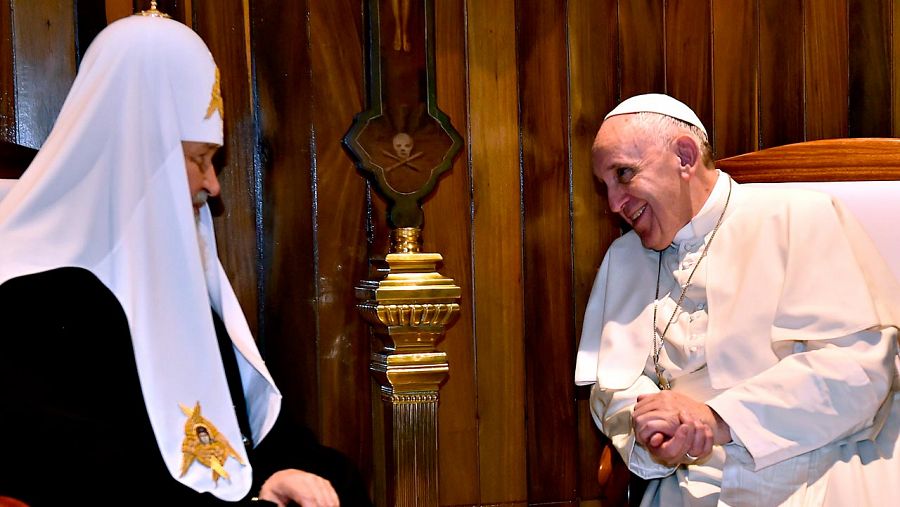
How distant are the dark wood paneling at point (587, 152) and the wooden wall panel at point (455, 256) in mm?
412

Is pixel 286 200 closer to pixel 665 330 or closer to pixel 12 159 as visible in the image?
pixel 12 159

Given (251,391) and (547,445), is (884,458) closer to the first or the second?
(547,445)

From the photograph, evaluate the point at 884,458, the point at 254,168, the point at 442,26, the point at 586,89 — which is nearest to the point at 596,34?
the point at 586,89

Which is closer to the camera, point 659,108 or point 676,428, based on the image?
point 676,428

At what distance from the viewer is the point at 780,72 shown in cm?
380

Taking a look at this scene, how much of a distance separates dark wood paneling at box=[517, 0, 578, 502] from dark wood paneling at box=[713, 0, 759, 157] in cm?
62

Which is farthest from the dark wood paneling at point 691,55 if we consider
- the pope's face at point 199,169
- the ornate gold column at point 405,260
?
the pope's face at point 199,169

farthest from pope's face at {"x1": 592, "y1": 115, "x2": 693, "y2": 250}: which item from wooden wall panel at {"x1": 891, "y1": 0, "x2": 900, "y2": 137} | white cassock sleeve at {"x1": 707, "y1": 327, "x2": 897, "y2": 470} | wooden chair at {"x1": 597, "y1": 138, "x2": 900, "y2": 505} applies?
wooden wall panel at {"x1": 891, "y1": 0, "x2": 900, "y2": 137}

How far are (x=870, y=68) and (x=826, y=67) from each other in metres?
0.19

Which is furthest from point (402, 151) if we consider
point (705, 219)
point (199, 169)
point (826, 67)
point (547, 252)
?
point (826, 67)

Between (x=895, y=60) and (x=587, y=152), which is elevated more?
(x=895, y=60)

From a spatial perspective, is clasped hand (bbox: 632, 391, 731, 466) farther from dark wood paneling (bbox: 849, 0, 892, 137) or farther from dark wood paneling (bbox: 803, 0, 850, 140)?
dark wood paneling (bbox: 849, 0, 892, 137)

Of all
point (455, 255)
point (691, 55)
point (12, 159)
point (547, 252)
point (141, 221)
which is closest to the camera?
point (141, 221)

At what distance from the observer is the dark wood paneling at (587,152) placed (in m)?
3.64
